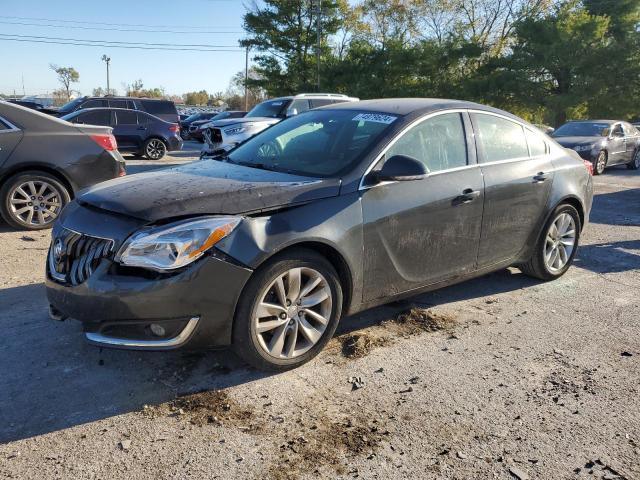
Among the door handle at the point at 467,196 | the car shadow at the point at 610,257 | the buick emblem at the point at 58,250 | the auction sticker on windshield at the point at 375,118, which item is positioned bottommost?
the car shadow at the point at 610,257

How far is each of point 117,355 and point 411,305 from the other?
91.3 inches

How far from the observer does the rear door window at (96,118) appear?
575 inches

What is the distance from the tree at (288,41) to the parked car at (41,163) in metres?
31.1

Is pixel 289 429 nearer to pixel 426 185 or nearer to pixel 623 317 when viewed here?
pixel 426 185

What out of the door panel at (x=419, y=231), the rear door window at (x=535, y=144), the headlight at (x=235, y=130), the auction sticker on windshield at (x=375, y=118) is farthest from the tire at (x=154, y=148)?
the door panel at (x=419, y=231)

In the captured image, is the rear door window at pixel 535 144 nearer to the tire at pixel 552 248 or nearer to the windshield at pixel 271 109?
the tire at pixel 552 248

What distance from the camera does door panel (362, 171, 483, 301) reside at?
3.65 m

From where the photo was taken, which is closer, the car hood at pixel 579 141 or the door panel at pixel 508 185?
the door panel at pixel 508 185

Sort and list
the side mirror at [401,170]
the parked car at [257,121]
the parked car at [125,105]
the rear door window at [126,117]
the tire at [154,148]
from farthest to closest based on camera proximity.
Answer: the parked car at [125,105], the tire at [154,148], the rear door window at [126,117], the parked car at [257,121], the side mirror at [401,170]

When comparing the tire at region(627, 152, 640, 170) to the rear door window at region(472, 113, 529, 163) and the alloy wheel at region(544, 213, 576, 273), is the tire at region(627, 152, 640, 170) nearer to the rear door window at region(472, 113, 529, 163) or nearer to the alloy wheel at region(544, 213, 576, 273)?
the alloy wheel at region(544, 213, 576, 273)

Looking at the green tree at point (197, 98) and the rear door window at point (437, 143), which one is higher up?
the green tree at point (197, 98)

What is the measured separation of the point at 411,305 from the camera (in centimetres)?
452

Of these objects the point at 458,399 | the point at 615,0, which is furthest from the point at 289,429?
the point at 615,0

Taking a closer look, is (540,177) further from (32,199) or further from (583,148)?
(583,148)
